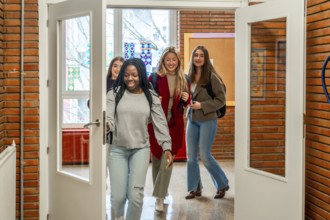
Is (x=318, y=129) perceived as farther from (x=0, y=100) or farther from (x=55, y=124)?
(x=0, y=100)

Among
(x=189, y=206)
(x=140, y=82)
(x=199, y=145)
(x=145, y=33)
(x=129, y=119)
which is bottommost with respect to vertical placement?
(x=189, y=206)

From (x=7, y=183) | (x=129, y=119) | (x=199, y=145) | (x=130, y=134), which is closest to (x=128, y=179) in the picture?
Result: (x=130, y=134)

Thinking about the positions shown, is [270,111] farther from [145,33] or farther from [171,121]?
[145,33]

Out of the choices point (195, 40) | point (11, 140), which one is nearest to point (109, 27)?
point (195, 40)

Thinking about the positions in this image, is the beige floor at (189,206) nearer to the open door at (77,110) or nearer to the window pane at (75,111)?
the open door at (77,110)

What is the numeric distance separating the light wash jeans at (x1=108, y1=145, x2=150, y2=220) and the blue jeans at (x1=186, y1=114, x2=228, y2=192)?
1514mm

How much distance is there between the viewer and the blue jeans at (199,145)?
491 cm

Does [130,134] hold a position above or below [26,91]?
below

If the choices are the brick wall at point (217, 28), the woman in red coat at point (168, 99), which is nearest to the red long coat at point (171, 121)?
the woman in red coat at point (168, 99)

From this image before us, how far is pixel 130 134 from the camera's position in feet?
11.3

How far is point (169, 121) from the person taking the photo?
15.0 ft

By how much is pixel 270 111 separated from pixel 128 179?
4.11 ft

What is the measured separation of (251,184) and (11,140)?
2.03 meters

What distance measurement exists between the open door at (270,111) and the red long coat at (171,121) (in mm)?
791
